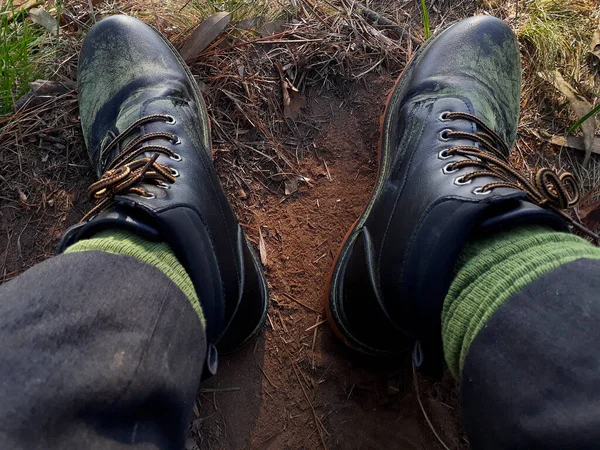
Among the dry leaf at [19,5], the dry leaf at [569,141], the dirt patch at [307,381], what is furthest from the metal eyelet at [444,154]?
the dry leaf at [19,5]

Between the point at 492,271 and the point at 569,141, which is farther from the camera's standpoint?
the point at 569,141

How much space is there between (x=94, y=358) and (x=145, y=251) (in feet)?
0.92

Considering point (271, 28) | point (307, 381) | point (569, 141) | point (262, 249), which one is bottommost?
point (307, 381)

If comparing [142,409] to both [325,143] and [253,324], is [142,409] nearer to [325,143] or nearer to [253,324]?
[253,324]

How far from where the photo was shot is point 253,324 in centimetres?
138

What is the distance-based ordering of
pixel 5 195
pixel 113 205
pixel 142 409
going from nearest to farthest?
pixel 142 409
pixel 113 205
pixel 5 195

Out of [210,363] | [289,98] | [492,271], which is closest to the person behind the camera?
[492,271]

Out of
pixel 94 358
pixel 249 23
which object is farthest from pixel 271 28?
pixel 94 358

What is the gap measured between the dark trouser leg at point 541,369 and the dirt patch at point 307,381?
55 cm

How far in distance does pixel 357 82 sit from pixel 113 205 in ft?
3.31

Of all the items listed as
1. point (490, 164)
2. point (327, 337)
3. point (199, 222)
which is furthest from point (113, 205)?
point (490, 164)

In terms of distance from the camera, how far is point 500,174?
1256mm

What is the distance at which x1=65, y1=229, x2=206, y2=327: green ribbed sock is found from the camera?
941mm

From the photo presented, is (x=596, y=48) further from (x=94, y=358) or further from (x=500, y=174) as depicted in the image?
(x=94, y=358)
